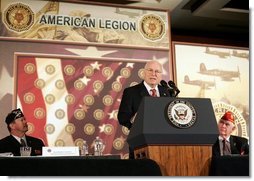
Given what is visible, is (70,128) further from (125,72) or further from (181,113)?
(181,113)

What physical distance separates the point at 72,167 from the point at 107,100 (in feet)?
12.2

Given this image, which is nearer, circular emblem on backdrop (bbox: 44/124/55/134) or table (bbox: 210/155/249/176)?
table (bbox: 210/155/249/176)

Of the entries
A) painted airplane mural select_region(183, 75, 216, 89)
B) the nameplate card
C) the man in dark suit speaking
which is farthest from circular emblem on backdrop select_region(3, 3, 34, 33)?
the nameplate card

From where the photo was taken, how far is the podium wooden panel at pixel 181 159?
95cm

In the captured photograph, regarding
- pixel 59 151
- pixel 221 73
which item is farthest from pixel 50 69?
pixel 59 151

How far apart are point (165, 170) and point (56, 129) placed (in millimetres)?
3431

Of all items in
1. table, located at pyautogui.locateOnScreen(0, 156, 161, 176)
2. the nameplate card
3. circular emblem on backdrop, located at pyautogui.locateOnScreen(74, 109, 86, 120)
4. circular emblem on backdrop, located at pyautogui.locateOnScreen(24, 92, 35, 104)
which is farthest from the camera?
circular emblem on backdrop, located at pyautogui.locateOnScreen(74, 109, 86, 120)

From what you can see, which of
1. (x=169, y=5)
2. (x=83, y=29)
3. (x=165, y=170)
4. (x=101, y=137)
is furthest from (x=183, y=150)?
(x=169, y=5)

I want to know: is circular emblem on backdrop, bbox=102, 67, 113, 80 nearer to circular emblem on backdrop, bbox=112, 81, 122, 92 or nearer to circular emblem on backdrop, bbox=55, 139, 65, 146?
circular emblem on backdrop, bbox=112, 81, 122, 92

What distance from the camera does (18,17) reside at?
4410 mm

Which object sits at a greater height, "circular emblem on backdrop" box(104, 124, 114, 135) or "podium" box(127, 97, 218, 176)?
"podium" box(127, 97, 218, 176)

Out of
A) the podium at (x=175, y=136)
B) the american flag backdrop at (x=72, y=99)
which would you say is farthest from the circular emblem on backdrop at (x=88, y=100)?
the podium at (x=175, y=136)

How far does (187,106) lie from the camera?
1031 mm

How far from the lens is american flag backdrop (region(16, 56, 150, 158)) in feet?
13.9
